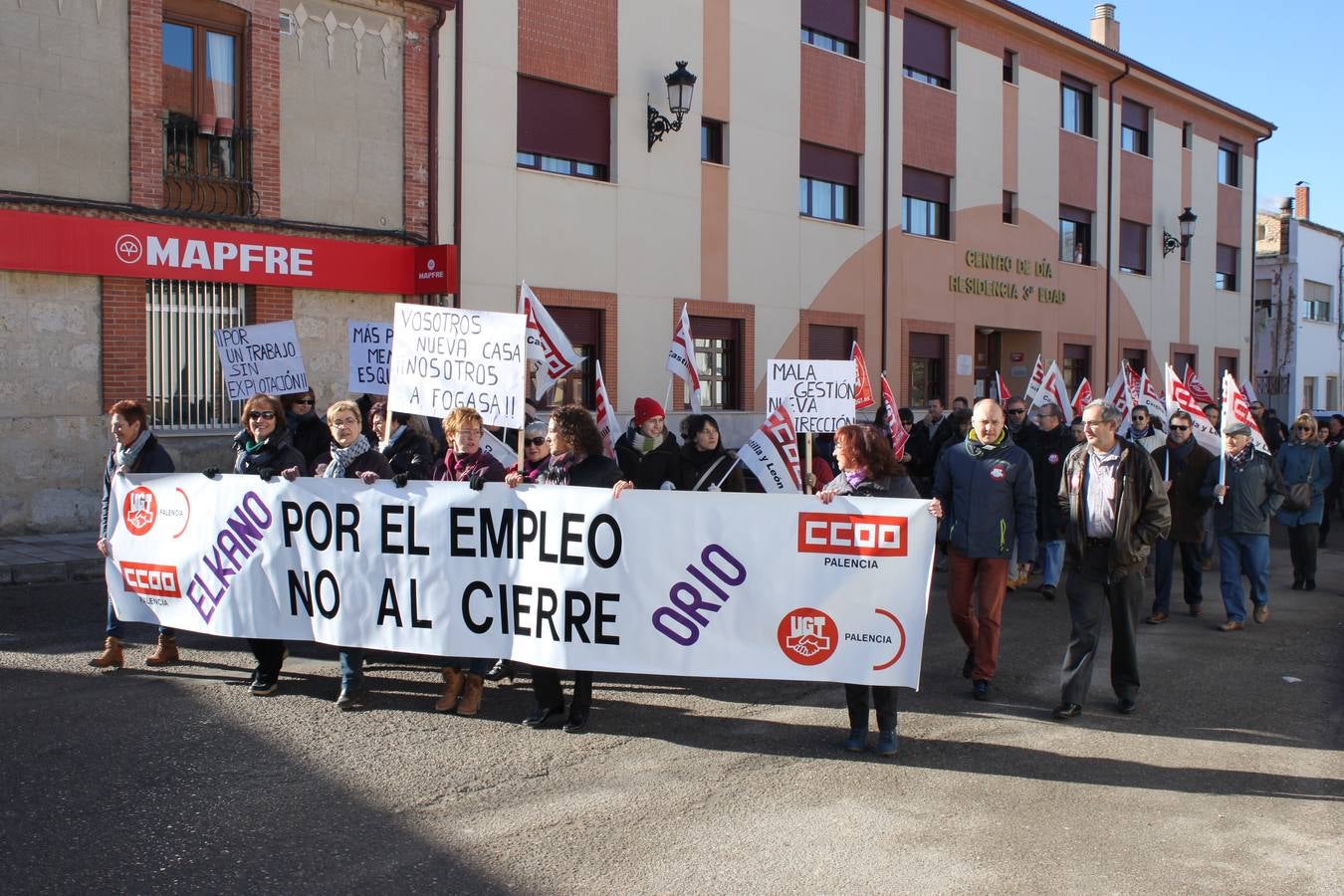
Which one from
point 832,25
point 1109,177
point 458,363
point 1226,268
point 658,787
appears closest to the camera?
point 658,787

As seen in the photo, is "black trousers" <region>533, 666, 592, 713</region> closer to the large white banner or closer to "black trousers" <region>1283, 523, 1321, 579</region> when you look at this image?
the large white banner

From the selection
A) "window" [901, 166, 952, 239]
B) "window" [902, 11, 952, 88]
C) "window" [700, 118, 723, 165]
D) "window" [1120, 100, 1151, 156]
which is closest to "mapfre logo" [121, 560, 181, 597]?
"window" [700, 118, 723, 165]

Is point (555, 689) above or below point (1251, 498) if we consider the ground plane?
below

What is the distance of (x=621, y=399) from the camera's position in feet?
59.8

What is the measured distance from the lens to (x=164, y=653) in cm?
739

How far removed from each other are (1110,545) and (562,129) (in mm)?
12956

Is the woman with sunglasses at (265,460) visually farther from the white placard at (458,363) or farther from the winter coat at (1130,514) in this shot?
the winter coat at (1130,514)

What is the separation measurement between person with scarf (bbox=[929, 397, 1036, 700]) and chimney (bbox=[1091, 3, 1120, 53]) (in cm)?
2912

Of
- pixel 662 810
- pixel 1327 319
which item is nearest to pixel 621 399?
pixel 662 810

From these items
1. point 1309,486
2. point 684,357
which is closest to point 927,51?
point 684,357

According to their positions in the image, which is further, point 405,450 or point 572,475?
point 405,450

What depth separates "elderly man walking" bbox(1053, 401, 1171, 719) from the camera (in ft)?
21.3

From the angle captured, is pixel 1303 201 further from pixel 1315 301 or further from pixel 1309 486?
pixel 1309 486

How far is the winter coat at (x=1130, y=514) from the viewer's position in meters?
6.49
